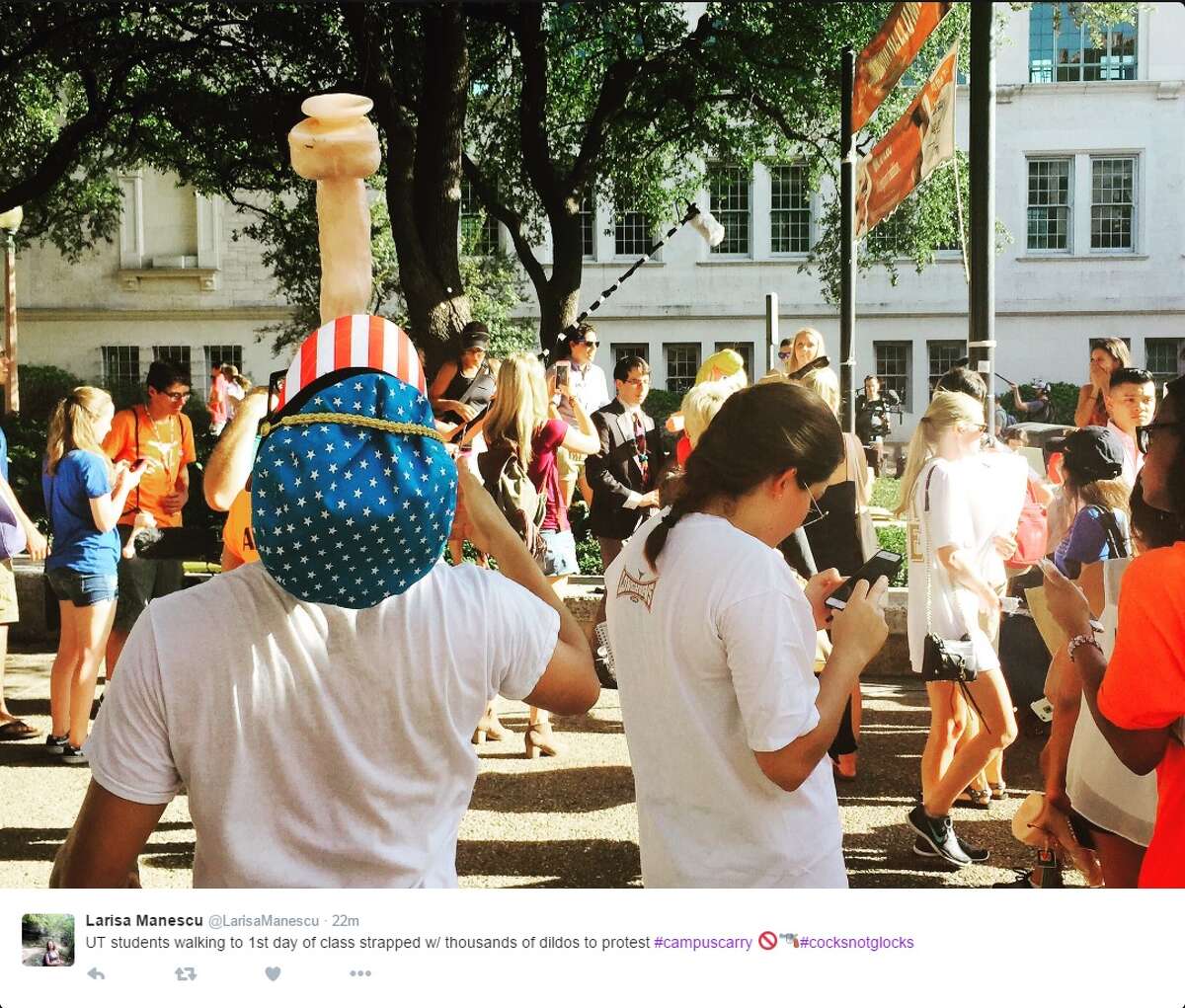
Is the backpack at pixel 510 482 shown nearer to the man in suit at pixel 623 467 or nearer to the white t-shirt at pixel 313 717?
the man in suit at pixel 623 467

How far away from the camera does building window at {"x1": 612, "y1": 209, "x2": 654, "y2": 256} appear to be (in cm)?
1408

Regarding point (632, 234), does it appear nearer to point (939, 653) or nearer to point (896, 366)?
point (896, 366)

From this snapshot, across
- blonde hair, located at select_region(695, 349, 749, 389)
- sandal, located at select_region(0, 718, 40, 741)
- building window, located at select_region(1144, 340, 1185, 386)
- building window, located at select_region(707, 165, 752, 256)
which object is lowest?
sandal, located at select_region(0, 718, 40, 741)

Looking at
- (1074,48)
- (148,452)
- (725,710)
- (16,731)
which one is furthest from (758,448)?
(1074,48)

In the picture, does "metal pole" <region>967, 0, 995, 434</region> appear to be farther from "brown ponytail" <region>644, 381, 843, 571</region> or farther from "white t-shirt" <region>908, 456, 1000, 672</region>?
"brown ponytail" <region>644, 381, 843, 571</region>

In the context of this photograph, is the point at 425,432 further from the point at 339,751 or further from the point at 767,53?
the point at 767,53

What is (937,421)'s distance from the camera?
3605 millimetres

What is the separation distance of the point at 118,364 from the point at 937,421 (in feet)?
52.4

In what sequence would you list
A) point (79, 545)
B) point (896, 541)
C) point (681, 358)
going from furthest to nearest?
point (681, 358) < point (896, 541) < point (79, 545)

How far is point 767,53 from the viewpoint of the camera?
30.1 ft

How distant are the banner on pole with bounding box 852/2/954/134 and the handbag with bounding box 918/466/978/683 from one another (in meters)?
1.26

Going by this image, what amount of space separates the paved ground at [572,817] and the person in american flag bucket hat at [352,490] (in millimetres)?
2248

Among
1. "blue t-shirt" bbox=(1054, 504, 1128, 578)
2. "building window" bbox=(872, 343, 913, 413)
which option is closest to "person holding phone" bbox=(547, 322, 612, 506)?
"blue t-shirt" bbox=(1054, 504, 1128, 578)

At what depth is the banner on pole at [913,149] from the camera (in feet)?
11.4
